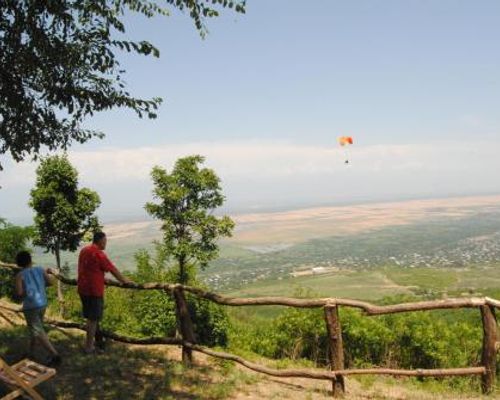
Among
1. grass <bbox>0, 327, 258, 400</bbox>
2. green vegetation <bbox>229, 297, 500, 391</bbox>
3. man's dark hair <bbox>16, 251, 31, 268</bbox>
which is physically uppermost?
man's dark hair <bbox>16, 251, 31, 268</bbox>

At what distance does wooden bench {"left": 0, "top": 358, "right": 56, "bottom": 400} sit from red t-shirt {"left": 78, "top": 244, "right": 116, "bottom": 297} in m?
1.96

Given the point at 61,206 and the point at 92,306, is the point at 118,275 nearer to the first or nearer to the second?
the point at 92,306

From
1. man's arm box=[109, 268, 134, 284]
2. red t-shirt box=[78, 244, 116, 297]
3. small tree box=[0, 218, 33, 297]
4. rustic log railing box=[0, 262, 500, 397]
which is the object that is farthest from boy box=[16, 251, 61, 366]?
small tree box=[0, 218, 33, 297]

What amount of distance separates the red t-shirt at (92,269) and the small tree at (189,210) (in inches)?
793

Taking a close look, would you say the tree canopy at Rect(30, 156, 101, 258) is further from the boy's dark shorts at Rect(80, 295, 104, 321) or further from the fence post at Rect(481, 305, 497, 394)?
the fence post at Rect(481, 305, 497, 394)

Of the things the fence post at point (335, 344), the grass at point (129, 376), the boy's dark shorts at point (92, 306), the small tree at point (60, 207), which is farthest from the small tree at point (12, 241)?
the fence post at point (335, 344)

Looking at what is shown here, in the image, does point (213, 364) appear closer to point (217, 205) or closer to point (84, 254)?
point (84, 254)

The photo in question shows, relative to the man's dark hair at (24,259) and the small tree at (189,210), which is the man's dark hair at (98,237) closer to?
the man's dark hair at (24,259)

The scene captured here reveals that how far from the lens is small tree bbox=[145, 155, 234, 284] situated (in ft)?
94.0

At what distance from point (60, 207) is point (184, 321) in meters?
21.8

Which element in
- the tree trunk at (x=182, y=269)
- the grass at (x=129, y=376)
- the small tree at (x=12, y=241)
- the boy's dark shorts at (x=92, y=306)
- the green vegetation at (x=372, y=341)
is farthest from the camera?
the small tree at (x=12, y=241)

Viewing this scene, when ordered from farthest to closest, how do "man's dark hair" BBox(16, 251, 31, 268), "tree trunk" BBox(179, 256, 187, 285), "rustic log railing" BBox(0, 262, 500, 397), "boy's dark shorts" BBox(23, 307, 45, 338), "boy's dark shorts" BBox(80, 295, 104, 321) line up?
"tree trunk" BBox(179, 256, 187, 285)
"boy's dark shorts" BBox(80, 295, 104, 321)
"boy's dark shorts" BBox(23, 307, 45, 338)
"man's dark hair" BBox(16, 251, 31, 268)
"rustic log railing" BBox(0, 262, 500, 397)

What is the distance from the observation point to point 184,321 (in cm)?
875

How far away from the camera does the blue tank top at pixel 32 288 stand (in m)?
7.66
